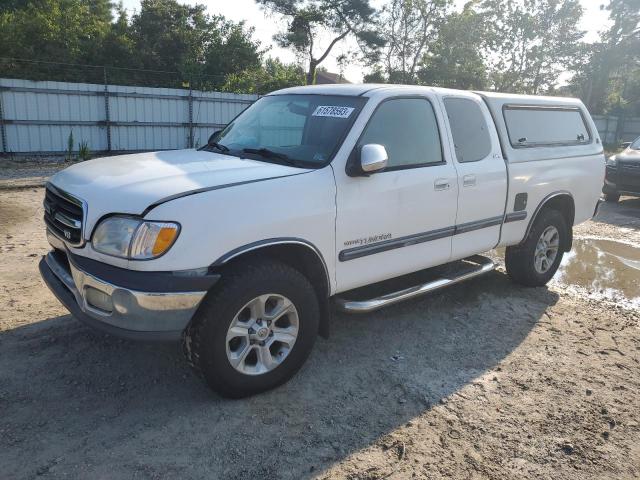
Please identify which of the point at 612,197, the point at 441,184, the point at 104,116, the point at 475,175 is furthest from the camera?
the point at 104,116

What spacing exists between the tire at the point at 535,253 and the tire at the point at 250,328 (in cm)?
279

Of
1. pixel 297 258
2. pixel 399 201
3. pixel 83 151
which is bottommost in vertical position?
pixel 83 151

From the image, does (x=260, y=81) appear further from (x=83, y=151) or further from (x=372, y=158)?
(x=372, y=158)

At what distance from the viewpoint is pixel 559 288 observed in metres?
5.81

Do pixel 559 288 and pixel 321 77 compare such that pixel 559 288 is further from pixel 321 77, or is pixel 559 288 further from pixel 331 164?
pixel 321 77

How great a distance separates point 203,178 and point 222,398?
1.36 metres

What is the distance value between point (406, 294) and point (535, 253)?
2.09 metres

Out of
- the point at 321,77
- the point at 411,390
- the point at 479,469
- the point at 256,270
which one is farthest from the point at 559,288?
the point at 321,77

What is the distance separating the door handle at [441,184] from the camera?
4117 millimetres

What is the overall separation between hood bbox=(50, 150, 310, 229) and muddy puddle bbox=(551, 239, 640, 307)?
13.5ft

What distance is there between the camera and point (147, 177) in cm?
327

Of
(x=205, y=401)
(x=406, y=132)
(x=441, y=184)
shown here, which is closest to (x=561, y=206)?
(x=441, y=184)

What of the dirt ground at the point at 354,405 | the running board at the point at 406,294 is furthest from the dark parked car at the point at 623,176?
the running board at the point at 406,294

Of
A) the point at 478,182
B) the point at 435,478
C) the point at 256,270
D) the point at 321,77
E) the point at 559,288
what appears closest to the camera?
the point at 435,478
